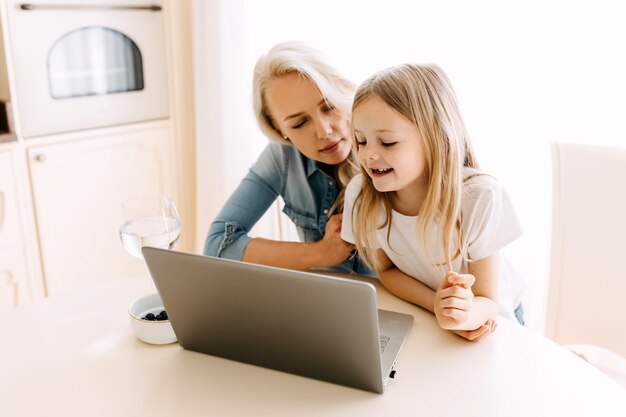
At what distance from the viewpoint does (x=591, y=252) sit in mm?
1397

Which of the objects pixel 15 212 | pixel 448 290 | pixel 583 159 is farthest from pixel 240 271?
pixel 15 212

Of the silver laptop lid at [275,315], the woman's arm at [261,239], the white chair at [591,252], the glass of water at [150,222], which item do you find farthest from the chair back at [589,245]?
the glass of water at [150,222]

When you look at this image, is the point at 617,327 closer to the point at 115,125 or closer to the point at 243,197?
the point at 243,197

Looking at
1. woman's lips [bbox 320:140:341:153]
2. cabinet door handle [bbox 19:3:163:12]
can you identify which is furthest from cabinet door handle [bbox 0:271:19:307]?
woman's lips [bbox 320:140:341:153]

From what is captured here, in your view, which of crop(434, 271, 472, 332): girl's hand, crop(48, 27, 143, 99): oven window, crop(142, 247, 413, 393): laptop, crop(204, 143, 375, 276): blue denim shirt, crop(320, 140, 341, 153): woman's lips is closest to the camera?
crop(142, 247, 413, 393): laptop

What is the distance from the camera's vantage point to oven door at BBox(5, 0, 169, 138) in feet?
7.08

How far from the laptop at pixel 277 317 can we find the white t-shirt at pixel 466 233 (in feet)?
0.80

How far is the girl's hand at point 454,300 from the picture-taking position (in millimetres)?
1052

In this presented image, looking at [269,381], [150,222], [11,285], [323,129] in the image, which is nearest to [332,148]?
[323,129]

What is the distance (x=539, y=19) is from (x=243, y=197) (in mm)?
947

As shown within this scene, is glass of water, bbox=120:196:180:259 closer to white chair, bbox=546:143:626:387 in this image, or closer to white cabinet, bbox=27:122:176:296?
white chair, bbox=546:143:626:387

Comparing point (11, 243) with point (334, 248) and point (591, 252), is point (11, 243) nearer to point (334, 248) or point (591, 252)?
point (334, 248)

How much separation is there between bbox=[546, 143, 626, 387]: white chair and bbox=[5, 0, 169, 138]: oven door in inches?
65.9

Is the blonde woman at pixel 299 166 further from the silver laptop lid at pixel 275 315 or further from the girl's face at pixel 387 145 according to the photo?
the silver laptop lid at pixel 275 315
